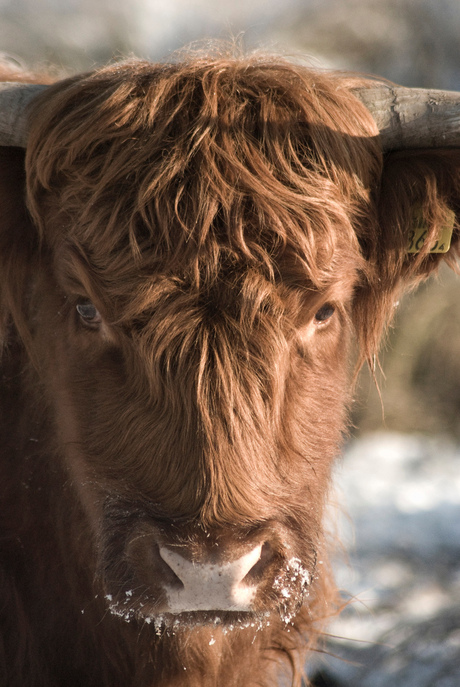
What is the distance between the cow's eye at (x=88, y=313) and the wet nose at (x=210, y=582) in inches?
26.3

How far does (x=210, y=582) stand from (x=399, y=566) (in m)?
2.93

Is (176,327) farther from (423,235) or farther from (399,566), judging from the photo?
(399,566)

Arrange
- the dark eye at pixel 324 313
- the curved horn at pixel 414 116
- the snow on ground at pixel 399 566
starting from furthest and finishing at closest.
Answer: the snow on ground at pixel 399 566 → the dark eye at pixel 324 313 → the curved horn at pixel 414 116

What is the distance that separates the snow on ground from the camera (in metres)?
3.23

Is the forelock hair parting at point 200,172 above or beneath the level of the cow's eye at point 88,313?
above

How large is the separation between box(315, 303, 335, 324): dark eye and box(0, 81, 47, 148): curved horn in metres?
0.95

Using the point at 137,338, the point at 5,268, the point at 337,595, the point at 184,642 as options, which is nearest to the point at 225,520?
the point at 137,338

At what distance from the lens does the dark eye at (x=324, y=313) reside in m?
1.93

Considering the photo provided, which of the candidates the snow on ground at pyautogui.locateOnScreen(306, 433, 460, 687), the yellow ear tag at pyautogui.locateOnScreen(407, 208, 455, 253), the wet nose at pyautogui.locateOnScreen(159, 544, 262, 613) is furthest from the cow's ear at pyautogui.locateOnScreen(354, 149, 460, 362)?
the snow on ground at pyautogui.locateOnScreen(306, 433, 460, 687)

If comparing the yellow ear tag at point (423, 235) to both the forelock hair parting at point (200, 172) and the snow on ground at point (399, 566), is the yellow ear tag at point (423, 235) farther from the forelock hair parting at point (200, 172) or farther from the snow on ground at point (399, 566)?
the snow on ground at point (399, 566)

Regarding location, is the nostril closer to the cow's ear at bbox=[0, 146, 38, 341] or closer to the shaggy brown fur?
the shaggy brown fur

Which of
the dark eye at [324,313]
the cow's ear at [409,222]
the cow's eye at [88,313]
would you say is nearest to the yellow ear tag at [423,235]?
the cow's ear at [409,222]

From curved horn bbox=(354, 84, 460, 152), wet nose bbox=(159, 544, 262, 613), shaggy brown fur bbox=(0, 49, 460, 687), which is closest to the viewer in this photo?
wet nose bbox=(159, 544, 262, 613)

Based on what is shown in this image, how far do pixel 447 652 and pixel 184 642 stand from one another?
5.59ft
